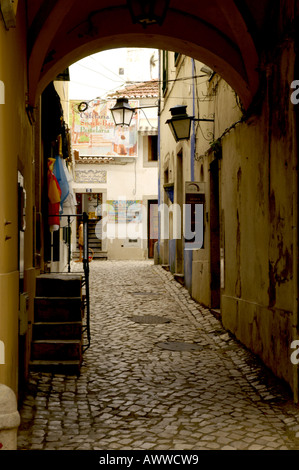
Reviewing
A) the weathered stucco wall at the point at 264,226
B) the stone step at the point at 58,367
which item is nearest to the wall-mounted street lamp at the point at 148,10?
the weathered stucco wall at the point at 264,226

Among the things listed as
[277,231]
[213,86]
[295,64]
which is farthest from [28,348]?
[213,86]

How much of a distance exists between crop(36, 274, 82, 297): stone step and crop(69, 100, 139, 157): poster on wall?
1815 centimetres

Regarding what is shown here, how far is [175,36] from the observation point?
23.2ft

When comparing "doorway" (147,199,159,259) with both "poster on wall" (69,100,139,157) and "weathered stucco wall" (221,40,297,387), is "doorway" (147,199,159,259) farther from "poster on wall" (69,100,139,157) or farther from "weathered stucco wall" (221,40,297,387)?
"weathered stucco wall" (221,40,297,387)

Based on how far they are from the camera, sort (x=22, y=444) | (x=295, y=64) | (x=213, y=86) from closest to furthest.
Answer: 1. (x=22, y=444)
2. (x=295, y=64)
3. (x=213, y=86)

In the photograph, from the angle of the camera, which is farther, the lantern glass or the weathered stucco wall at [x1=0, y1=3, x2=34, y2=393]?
the lantern glass

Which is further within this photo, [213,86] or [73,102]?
[73,102]

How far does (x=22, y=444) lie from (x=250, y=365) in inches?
119

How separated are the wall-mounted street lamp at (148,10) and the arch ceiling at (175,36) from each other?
1060 millimetres

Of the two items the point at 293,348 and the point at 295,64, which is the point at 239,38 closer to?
the point at 295,64

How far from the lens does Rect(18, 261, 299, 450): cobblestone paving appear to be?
4023mm

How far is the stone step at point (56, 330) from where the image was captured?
6246 millimetres

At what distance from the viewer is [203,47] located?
276 inches

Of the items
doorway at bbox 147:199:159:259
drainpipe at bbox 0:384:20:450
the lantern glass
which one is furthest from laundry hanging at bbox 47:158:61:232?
doorway at bbox 147:199:159:259
